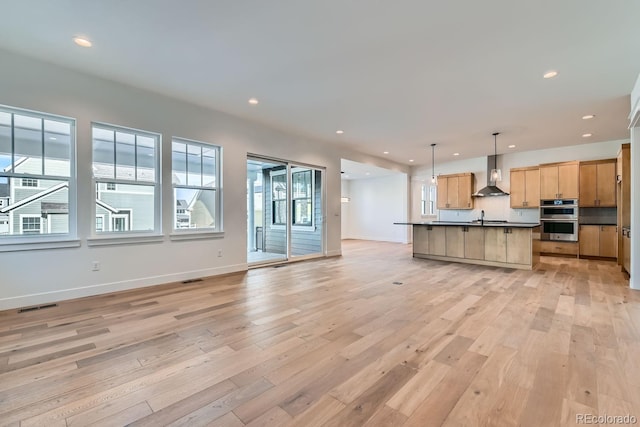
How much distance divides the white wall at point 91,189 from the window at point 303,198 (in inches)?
50.8

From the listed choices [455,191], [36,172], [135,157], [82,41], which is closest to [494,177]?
[455,191]

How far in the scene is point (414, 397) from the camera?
1.80 m

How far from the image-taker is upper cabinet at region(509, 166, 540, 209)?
25.8 feet

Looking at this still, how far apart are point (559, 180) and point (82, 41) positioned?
32.0ft

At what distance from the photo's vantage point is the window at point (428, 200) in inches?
439

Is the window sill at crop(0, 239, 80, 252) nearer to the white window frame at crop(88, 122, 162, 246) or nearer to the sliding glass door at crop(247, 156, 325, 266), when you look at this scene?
the white window frame at crop(88, 122, 162, 246)

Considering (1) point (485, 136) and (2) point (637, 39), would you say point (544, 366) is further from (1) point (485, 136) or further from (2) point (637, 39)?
(1) point (485, 136)

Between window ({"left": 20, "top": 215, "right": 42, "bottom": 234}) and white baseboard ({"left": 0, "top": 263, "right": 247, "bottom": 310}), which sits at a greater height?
window ({"left": 20, "top": 215, "right": 42, "bottom": 234})

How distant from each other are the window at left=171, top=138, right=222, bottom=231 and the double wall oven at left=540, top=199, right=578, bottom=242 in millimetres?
7973

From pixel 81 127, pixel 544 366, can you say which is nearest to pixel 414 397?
pixel 544 366

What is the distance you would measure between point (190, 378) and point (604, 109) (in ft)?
23.1

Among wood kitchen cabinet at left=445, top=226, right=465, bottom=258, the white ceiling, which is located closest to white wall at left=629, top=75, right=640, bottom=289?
the white ceiling

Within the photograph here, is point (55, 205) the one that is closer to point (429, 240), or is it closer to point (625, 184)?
point (429, 240)

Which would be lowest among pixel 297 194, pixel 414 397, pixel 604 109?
pixel 414 397
